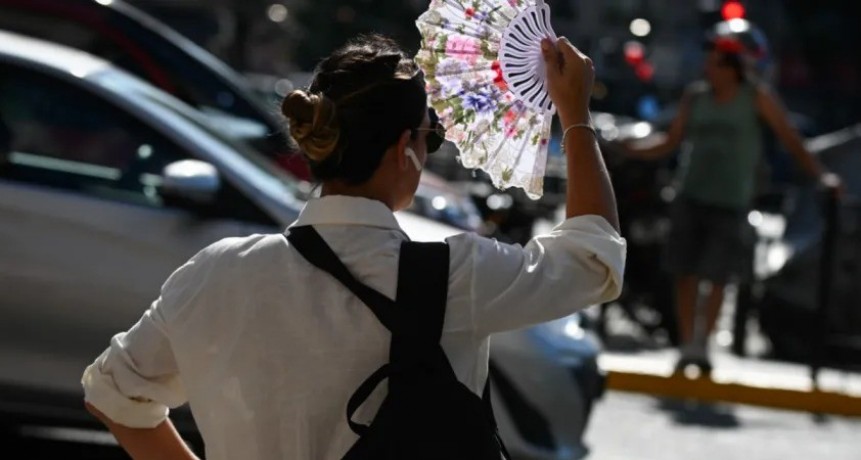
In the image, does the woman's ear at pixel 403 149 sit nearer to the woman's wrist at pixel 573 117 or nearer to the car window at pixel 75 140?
the woman's wrist at pixel 573 117

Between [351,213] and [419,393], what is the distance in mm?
292

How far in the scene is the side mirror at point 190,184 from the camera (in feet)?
21.9

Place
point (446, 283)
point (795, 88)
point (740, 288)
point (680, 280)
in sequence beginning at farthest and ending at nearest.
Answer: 1. point (795, 88)
2. point (740, 288)
3. point (680, 280)
4. point (446, 283)

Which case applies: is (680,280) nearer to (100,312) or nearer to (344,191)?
(100,312)

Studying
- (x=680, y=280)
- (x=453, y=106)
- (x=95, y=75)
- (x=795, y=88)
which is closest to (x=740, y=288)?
(x=680, y=280)

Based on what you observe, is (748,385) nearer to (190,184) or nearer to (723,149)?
(723,149)

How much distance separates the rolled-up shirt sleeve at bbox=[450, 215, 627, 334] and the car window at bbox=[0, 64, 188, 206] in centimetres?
438

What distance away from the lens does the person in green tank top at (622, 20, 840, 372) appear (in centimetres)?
1036

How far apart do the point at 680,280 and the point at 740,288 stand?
1.17 m

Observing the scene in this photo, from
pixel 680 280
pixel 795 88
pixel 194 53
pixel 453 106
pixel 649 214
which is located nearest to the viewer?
pixel 453 106

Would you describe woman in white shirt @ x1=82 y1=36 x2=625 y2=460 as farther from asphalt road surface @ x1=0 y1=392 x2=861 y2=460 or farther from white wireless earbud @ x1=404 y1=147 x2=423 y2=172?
asphalt road surface @ x1=0 y1=392 x2=861 y2=460

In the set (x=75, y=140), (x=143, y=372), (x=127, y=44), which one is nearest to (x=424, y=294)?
(x=143, y=372)

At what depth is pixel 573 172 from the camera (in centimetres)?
268

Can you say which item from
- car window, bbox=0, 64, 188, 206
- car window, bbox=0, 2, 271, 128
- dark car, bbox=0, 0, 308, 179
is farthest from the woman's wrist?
car window, bbox=0, 2, 271, 128
